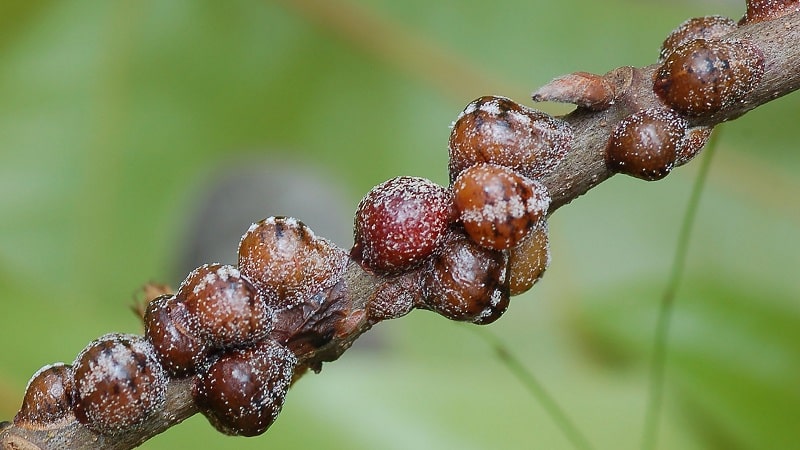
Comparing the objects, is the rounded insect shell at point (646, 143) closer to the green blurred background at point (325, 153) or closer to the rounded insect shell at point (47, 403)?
the rounded insect shell at point (47, 403)

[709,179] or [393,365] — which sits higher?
[709,179]

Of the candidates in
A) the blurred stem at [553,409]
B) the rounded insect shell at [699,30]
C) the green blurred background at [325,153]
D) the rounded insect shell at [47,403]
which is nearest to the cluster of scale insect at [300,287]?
the rounded insect shell at [47,403]

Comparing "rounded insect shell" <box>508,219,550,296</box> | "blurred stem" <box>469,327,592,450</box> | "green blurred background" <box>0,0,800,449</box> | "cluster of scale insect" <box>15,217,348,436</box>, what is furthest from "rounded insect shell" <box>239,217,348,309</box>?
"green blurred background" <box>0,0,800,449</box>

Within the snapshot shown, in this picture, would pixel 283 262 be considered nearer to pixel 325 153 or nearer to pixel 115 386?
pixel 115 386

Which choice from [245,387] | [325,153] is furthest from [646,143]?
[325,153]

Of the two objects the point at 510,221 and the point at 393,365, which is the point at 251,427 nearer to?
the point at 510,221

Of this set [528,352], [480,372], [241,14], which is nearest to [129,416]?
[480,372]

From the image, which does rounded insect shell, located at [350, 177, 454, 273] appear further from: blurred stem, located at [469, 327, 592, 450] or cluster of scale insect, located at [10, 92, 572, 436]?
blurred stem, located at [469, 327, 592, 450]
